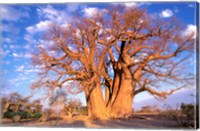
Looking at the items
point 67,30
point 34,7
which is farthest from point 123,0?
point 34,7

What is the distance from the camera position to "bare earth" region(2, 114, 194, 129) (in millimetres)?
6477

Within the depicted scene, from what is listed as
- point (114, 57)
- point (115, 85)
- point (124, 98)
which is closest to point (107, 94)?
point (115, 85)

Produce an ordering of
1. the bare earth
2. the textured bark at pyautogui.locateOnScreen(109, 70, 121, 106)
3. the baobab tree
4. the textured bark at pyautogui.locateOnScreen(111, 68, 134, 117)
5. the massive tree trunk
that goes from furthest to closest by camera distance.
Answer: the textured bark at pyautogui.locateOnScreen(109, 70, 121, 106) < the massive tree trunk < the textured bark at pyautogui.locateOnScreen(111, 68, 134, 117) < the baobab tree < the bare earth

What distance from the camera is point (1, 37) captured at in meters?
6.87

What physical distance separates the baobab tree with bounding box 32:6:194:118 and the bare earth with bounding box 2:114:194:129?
29 cm

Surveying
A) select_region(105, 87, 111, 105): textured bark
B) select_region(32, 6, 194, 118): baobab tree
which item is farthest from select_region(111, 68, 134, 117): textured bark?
select_region(105, 87, 111, 105): textured bark

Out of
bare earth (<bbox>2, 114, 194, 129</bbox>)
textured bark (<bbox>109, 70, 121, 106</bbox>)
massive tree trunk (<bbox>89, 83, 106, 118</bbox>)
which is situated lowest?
bare earth (<bbox>2, 114, 194, 129</bbox>)

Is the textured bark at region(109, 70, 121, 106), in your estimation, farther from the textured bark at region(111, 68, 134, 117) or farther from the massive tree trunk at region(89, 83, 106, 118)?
the massive tree trunk at region(89, 83, 106, 118)

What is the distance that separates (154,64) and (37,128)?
8.31 ft

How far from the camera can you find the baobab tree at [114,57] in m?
6.69

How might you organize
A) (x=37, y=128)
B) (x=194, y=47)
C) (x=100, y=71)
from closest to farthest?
(x=194, y=47), (x=37, y=128), (x=100, y=71)

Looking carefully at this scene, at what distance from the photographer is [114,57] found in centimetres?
726

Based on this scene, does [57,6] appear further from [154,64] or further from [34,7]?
[154,64]

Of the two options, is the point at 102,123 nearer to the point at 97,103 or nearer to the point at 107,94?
the point at 97,103
